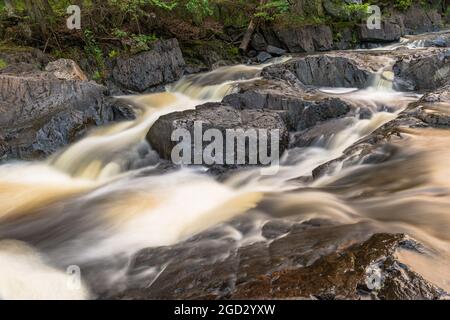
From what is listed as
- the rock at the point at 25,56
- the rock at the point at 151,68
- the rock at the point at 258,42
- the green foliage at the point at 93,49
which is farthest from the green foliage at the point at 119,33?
the rock at the point at 258,42

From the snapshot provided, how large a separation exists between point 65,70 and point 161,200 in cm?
591

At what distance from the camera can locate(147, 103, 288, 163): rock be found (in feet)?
21.9

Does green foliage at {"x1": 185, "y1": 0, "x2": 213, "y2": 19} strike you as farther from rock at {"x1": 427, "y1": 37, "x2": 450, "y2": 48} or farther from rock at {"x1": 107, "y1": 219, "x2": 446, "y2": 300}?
rock at {"x1": 107, "y1": 219, "x2": 446, "y2": 300}

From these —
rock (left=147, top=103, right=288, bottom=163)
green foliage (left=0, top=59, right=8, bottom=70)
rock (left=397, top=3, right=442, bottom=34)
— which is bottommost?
rock (left=147, top=103, right=288, bottom=163)

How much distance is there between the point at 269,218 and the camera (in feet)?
13.8

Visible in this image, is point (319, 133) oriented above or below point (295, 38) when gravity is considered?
below

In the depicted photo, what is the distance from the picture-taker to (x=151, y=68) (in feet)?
38.7

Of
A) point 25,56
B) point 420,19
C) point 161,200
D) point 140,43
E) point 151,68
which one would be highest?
point 420,19

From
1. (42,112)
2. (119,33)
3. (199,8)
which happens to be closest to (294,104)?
(42,112)

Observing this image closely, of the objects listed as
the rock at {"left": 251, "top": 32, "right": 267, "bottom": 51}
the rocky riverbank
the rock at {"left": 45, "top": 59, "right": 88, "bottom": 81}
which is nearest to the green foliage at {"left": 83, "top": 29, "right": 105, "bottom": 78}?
the rocky riverbank

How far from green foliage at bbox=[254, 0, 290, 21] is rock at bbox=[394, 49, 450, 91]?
5789 millimetres

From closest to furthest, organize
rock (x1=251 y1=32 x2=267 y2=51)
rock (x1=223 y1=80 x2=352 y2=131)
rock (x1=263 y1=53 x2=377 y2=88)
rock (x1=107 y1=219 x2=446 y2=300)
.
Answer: rock (x1=107 y1=219 x2=446 y2=300)
rock (x1=223 y1=80 x2=352 y2=131)
rock (x1=263 y1=53 x2=377 y2=88)
rock (x1=251 y1=32 x2=267 y2=51)

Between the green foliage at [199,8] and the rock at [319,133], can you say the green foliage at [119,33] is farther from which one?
the rock at [319,133]

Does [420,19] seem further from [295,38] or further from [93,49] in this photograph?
[93,49]
